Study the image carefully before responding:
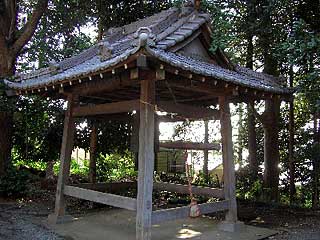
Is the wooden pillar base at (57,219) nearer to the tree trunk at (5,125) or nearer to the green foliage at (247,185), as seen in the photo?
the tree trunk at (5,125)

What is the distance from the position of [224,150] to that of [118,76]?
270 cm

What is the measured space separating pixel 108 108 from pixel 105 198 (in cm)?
177

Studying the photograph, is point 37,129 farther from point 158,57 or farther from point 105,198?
point 158,57

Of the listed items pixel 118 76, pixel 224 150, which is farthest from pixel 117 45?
pixel 224 150

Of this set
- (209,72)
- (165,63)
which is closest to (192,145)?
(209,72)

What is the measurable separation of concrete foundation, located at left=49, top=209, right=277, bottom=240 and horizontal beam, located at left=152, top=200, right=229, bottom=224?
518 mm

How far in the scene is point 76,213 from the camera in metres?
8.66

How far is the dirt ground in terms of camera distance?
661cm

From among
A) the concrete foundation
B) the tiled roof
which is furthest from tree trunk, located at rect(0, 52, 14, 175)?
the concrete foundation

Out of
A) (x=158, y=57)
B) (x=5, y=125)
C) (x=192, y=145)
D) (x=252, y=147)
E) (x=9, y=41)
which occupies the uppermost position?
(x=9, y=41)

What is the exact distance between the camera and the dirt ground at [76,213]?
21.7ft

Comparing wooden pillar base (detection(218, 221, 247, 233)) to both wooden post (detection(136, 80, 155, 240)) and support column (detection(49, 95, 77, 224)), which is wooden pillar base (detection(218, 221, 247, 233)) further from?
support column (detection(49, 95, 77, 224))

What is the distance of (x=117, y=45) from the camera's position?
7008mm

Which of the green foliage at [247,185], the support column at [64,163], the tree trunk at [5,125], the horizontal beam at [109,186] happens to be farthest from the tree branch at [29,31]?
the green foliage at [247,185]
